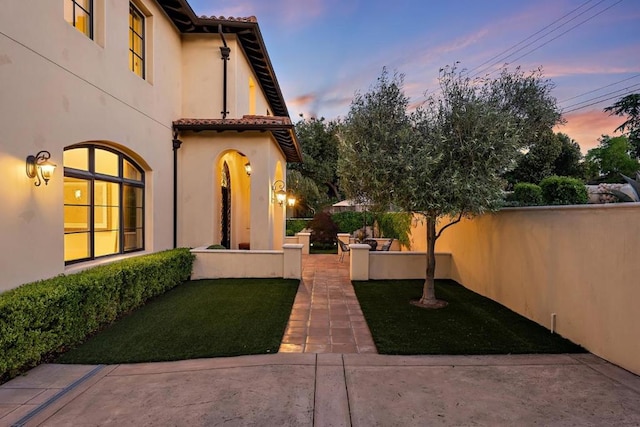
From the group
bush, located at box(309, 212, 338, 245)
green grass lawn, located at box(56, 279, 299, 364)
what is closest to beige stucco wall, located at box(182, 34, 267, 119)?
green grass lawn, located at box(56, 279, 299, 364)

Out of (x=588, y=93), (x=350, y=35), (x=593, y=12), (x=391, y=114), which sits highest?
(x=350, y=35)

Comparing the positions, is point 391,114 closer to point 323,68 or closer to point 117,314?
point 117,314

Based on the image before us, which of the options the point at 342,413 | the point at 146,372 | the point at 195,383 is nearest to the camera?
the point at 342,413

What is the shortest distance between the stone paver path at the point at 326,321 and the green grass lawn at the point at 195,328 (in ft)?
0.81

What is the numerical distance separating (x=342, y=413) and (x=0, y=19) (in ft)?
21.3

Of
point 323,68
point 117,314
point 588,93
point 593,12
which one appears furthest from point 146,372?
point 323,68

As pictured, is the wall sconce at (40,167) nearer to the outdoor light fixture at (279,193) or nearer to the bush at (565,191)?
the outdoor light fixture at (279,193)

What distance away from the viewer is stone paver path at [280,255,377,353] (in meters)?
5.15

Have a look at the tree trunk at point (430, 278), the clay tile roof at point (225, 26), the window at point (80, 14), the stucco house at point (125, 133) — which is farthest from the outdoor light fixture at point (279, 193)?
the window at point (80, 14)

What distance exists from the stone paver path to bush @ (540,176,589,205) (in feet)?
16.2

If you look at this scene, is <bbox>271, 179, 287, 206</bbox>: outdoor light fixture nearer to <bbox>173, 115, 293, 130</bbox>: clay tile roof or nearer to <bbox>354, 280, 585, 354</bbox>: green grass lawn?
<bbox>173, 115, 293, 130</bbox>: clay tile roof

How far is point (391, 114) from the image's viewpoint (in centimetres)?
675

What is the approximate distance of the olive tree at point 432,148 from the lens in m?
6.05

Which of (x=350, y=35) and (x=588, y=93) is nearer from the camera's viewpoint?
(x=588, y=93)
